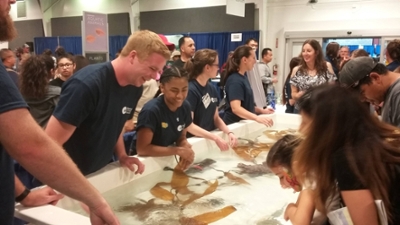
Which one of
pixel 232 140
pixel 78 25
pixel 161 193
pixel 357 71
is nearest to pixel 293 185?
pixel 357 71

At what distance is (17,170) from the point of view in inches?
78.2

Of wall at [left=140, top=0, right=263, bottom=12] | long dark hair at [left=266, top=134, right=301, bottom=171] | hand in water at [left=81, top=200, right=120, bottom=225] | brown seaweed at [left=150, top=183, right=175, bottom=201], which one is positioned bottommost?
brown seaweed at [left=150, top=183, right=175, bottom=201]

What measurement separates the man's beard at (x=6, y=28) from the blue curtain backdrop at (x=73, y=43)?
37.9 feet

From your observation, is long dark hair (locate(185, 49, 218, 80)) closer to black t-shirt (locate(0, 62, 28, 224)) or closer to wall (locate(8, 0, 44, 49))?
black t-shirt (locate(0, 62, 28, 224))

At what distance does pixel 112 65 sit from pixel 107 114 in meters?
0.23

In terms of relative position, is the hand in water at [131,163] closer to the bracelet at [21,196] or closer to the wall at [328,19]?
the bracelet at [21,196]

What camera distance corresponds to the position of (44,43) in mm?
12617

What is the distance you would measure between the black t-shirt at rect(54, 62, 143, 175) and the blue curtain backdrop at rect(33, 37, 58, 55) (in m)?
11.7

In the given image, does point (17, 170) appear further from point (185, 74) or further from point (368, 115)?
point (368, 115)

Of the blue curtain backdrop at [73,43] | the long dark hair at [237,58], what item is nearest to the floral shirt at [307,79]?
the long dark hair at [237,58]

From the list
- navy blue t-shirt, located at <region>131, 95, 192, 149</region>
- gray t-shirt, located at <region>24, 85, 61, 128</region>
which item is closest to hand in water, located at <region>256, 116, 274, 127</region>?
navy blue t-shirt, located at <region>131, 95, 192, 149</region>

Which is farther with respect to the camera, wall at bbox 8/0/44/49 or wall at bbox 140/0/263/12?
wall at bbox 8/0/44/49

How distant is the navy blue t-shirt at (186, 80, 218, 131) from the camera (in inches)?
108

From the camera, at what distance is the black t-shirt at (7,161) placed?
855 mm
